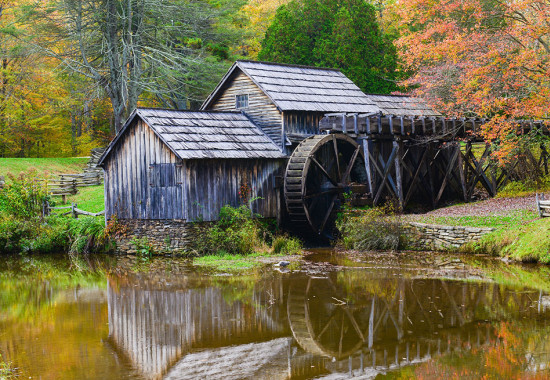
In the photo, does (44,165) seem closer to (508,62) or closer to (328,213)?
(328,213)

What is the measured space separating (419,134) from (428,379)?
53.4 ft

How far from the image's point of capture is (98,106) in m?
40.6

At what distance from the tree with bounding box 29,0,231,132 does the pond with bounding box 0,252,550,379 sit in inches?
653

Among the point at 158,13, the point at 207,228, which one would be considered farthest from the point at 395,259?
the point at 158,13

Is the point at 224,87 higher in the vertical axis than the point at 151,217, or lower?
higher

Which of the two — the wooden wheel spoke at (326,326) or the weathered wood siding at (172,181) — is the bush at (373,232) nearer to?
the weathered wood siding at (172,181)

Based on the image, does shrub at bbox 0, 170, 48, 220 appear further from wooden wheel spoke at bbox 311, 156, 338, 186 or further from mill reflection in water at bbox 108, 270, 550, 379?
wooden wheel spoke at bbox 311, 156, 338, 186

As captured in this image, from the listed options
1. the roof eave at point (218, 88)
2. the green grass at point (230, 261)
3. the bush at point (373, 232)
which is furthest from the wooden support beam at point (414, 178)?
the roof eave at point (218, 88)

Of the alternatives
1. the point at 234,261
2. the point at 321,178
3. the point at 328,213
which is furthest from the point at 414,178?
the point at 234,261

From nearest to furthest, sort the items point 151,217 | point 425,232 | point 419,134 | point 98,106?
point 425,232 → point 151,217 → point 419,134 → point 98,106

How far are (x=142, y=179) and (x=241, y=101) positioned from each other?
16.7 feet

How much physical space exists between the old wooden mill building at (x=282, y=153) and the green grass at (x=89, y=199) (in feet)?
19.3

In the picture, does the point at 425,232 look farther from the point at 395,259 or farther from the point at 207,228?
the point at 207,228

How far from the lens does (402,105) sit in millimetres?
26969
